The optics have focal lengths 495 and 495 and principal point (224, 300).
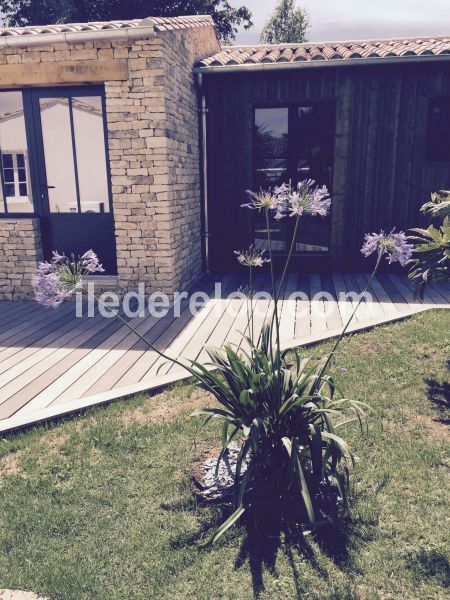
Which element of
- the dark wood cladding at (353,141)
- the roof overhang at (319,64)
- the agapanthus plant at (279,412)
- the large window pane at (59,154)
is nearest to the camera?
the agapanthus plant at (279,412)

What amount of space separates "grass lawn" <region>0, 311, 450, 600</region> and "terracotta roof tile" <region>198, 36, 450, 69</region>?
5969 mm

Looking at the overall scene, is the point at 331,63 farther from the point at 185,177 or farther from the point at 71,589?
the point at 71,589

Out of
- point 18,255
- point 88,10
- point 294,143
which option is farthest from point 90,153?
point 88,10

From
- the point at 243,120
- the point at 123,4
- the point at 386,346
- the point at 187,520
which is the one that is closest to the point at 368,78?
the point at 243,120

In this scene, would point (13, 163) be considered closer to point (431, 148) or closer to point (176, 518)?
point (176, 518)

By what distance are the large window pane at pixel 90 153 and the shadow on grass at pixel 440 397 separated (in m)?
4.88

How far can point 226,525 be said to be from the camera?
94.9 inches

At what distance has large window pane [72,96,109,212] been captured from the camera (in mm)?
6637

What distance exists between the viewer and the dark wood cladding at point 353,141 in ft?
26.5

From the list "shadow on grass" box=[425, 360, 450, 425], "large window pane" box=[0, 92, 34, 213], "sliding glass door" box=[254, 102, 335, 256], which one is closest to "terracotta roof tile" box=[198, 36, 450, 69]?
"sliding glass door" box=[254, 102, 335, 256]

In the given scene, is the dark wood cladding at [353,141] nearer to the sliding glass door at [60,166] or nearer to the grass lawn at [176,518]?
the sliding glass door at [60,166]

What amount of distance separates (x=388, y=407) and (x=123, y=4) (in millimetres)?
21134

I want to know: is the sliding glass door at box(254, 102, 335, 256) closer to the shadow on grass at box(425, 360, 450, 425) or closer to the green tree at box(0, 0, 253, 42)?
the shadow on grass at box(425, 360, 450, 425)

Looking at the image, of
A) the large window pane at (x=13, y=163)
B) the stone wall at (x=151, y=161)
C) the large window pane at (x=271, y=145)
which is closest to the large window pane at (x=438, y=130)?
the large window pane at (x=271, y=145)
